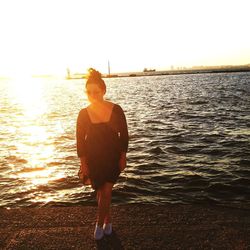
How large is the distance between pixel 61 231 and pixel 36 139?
41.9 feet

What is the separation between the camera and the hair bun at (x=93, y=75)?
412 centimetres

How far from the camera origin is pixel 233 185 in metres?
8.42

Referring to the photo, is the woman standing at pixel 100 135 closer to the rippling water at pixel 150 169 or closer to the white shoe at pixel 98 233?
the white shoe at pixel 98 233

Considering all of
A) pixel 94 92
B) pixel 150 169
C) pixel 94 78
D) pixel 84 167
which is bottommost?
pixel 150 169

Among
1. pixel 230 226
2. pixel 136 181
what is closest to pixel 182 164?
pixel 136 181

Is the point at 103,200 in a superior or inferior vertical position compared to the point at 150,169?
superior

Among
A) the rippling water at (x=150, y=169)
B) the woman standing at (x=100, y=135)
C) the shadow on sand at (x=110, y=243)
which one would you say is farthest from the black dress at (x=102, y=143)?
the rippling water at (x=150, y=169)

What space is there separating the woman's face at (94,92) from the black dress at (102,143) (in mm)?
196

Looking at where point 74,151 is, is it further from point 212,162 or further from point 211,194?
point 211,194

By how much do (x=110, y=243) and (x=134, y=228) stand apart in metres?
0.50

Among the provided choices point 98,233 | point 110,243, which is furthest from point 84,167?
point 110,243

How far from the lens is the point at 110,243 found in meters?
4.20

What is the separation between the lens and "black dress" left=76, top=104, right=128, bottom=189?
165 inches

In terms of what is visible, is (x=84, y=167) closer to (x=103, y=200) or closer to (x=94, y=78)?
(x=103, y=200)
